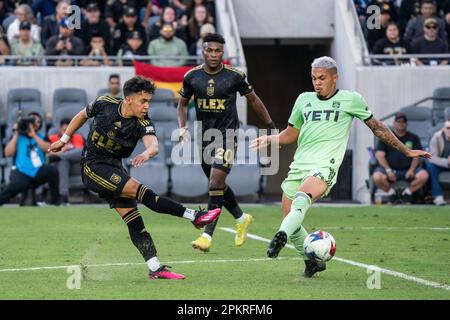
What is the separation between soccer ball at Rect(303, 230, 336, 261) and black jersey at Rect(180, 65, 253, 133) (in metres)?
4.08

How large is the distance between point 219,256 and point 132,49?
13.4 m

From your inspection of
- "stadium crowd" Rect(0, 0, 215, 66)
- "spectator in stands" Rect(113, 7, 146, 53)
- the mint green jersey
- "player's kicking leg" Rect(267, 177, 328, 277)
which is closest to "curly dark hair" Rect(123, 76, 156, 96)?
the mint green jersey

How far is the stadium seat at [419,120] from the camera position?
26.6m

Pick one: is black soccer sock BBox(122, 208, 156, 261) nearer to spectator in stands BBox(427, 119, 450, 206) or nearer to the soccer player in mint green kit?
the soccer player in mint green kit

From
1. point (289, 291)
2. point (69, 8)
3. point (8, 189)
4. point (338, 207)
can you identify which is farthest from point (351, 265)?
point (69, 8)

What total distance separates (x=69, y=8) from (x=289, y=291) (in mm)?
17748

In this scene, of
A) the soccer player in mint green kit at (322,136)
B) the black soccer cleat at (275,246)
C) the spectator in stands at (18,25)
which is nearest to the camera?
the black soccer cleat at (275,246)

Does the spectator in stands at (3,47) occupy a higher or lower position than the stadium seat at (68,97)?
higher

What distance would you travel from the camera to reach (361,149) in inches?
1078

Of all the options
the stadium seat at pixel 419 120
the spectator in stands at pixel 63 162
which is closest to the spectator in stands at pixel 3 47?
the spectator in stands at pixel 63 162

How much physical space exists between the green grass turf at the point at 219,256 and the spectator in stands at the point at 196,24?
6.17 m

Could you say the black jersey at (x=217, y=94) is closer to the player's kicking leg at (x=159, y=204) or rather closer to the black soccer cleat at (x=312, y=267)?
the player's kicking leg at (x=159, y=204)

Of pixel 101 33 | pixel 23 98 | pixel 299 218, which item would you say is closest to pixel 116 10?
pixel 101 33

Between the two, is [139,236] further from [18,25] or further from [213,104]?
[18,25]
